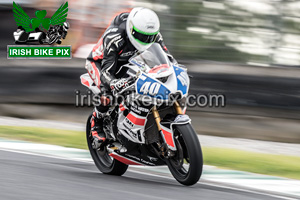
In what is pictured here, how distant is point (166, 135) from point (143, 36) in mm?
1068

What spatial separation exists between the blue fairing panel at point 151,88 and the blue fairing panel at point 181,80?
16 cm

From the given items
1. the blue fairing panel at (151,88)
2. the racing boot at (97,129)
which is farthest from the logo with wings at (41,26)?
the blue fairing panel at (151,88)

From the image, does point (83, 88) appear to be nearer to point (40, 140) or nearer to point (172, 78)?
point (40, 140)

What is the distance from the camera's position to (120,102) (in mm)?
6195

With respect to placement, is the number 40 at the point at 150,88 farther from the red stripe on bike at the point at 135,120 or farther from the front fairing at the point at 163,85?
the red stripe on bike at the point at 135,120

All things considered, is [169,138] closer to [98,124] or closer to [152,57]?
[152,57]

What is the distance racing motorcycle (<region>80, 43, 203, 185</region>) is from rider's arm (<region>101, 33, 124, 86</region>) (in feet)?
0.58

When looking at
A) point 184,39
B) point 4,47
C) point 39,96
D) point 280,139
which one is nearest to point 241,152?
point 280,139

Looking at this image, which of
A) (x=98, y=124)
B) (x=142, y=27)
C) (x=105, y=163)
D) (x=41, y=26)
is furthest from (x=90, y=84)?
(x=41, y=26)

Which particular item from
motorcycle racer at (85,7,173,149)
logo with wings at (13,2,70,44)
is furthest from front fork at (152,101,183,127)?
logo with wings at (13,2,70,44)

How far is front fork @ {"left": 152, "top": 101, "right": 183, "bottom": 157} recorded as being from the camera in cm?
546

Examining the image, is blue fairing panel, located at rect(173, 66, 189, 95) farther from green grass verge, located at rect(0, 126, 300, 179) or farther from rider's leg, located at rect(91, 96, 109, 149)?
green grass verge, located at rect(0, 126, 300, 179)

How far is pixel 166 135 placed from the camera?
5.49 m

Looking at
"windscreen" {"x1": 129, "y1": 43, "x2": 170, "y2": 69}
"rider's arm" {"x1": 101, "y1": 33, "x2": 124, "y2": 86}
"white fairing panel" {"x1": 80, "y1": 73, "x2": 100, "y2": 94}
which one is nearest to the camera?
"windscreen" {"x1": 129, "y1": 43, "x2": 170, "y2": 69}
